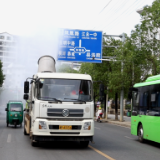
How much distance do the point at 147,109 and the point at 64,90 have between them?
432 cm

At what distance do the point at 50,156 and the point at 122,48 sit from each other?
21.7m

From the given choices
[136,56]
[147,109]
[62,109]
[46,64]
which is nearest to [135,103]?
[147,109]

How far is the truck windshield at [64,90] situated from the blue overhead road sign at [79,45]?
49.4 feet

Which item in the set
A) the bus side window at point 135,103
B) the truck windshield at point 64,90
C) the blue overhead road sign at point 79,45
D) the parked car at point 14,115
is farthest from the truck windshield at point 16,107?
the truck windshield at point 64,90

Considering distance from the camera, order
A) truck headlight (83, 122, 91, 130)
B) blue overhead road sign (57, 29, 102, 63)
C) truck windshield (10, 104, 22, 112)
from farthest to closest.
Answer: blue overhead road sign (57, 29, 102, 63) → truck windshield (10, 104, 22, 112) → truck headlight (83, 122, 91, 130)

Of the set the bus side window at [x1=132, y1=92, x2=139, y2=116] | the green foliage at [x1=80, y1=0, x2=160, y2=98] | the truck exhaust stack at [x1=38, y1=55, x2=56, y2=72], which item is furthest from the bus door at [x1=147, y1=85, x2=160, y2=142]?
the green foliage at [x1=80, y1=0, x2=160, y2=98]

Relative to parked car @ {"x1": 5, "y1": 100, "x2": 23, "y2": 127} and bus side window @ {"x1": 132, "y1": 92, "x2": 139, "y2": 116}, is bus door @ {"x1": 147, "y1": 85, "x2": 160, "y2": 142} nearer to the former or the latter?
bus side window @ {"x1": 132, "y1": 92, "x2": 139, "y2": 116}

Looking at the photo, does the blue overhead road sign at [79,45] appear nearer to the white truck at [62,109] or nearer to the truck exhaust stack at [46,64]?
the truck exhaust stack at [46,64]

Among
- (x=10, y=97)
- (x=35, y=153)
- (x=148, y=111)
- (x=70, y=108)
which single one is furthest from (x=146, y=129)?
(x=10, y=97)

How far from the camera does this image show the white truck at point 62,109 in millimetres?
12094

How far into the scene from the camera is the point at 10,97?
68.9 m

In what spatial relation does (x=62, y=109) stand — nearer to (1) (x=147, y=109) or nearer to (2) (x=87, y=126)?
(2) (x=87, y=126)

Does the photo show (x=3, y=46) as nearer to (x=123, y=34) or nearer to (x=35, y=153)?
(x=123, y=34)

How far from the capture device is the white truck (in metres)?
12.1
